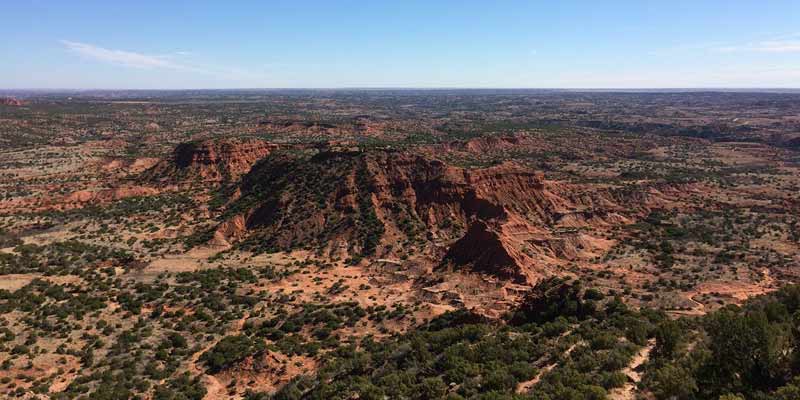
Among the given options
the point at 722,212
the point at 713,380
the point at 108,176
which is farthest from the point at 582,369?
the point at 108,176

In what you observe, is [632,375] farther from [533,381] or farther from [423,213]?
[423,213]

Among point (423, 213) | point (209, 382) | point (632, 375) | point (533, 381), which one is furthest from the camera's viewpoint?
point (423, 213)

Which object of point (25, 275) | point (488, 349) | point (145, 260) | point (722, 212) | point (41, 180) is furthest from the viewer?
point (41, 180)

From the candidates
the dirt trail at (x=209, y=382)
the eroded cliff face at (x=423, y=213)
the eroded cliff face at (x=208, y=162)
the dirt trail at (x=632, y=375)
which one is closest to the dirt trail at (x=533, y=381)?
the dirt trail at (x=632, y=375)

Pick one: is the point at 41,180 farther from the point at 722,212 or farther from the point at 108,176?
the point at 722,212

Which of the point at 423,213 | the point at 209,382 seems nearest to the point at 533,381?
the point at 209,382
